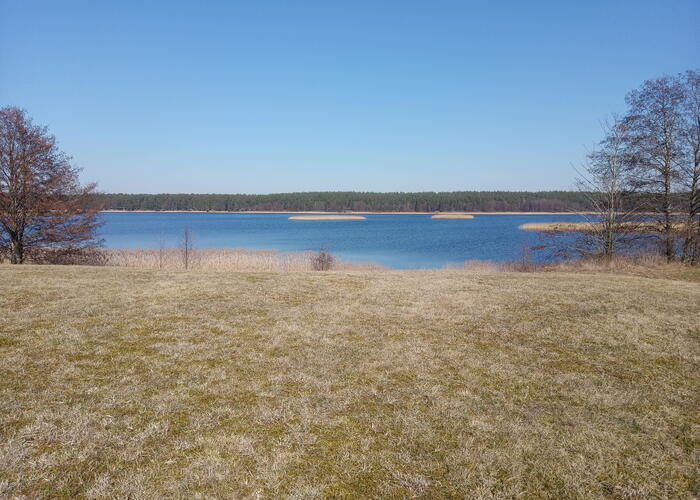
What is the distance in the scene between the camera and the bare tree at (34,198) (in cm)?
2106

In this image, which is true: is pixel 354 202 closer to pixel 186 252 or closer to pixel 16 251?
pixel 186 252

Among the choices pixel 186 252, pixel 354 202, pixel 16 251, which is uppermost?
pixel 354 202

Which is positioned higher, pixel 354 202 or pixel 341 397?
pixel 354 202

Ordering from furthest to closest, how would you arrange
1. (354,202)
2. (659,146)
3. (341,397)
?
1. (354,202)
2. (659,146)
3. (341,397)

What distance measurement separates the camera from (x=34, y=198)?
21719 mm

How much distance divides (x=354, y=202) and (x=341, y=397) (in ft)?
543

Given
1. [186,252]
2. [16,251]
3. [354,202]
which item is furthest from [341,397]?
[354,202]

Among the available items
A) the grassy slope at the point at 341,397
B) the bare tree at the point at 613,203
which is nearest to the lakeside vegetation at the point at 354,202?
the bare tree at the point at 613,203

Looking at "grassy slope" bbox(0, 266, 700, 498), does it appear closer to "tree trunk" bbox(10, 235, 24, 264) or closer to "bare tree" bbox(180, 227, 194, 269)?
"bare tree" bbox(180, 227, 194, 269)

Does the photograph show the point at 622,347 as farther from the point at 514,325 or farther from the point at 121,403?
the point at 121,403

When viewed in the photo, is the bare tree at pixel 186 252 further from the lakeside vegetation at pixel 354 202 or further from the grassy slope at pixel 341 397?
the lakeside vegetation at pixel 354 202

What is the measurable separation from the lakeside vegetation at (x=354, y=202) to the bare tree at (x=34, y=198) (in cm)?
14401

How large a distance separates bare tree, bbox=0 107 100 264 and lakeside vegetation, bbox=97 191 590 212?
14401cm

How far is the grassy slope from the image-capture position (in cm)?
325
